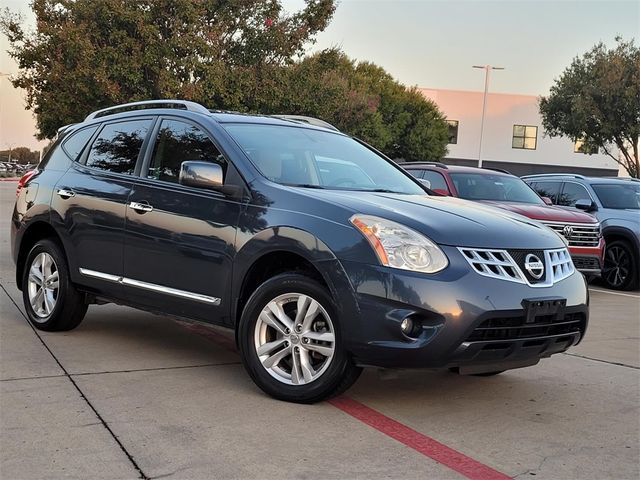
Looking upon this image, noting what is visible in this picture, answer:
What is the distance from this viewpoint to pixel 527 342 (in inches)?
157

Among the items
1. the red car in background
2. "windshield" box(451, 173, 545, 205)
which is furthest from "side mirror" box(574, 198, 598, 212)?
"windshield" box(451, 173, 545, 205)

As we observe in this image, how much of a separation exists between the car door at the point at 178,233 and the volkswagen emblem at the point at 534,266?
1803 millimetres

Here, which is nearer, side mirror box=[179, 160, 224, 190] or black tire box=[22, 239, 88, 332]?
side mirror box=[179, 160, 224, 190]

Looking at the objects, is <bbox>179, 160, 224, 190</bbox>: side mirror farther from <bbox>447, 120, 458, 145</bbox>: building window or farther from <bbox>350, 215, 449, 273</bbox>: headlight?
<bbox>447, 120, 458, 145</bbox>: building window

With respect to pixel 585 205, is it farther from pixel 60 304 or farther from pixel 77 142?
pixel 60 304

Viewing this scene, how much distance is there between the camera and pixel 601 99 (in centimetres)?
2998

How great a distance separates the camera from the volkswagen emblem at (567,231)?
31.7 feet

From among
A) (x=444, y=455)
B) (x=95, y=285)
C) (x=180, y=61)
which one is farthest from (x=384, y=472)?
(x=180, y=61)

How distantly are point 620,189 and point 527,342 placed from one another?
8.96 meters

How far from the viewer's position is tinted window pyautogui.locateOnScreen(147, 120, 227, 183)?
16.6ft

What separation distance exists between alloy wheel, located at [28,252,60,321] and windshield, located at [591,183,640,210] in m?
8.97

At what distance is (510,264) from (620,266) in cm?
807

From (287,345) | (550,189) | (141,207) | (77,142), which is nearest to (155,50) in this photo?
(550,189)

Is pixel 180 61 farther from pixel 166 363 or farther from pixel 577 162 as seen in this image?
pixel 577 162
